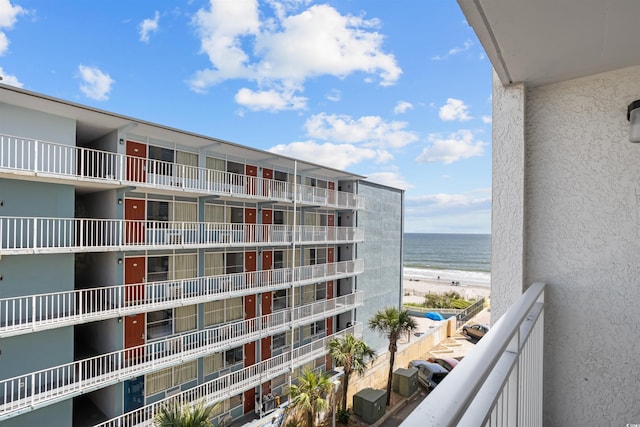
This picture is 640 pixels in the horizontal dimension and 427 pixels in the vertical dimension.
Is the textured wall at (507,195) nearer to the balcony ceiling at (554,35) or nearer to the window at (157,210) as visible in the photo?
the balcony ceiling at (554,35)

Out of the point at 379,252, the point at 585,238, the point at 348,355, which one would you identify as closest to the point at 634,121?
the point at 585,238

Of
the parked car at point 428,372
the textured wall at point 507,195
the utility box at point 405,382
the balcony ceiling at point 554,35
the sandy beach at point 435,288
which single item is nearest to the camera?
the balcony ceiling at point 554,35

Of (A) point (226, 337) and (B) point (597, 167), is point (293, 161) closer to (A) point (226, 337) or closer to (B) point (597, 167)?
(A) point (226, 337)

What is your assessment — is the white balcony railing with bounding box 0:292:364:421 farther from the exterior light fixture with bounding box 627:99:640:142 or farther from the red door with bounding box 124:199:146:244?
the exterior light fixture with bounding box 627:99:640:142

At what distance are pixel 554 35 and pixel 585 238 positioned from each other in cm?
111

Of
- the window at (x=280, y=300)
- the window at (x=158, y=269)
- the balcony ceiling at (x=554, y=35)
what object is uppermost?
the balcony ceiling at (x=554, y=35)

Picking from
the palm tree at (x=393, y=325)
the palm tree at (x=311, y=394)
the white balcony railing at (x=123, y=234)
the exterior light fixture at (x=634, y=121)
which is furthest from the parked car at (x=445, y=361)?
the exterior light fixture at (x=634, y=121)

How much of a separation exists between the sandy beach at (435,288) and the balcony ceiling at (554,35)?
Answer: 91.9 ft

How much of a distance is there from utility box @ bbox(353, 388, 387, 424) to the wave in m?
30.6

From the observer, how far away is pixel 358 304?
14.1 meters

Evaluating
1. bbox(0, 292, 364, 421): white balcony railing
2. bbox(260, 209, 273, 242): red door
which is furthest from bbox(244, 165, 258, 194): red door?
bbox(0, 292, 364, 421): white balcony railing

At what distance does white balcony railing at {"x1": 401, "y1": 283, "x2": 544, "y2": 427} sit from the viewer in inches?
17.2

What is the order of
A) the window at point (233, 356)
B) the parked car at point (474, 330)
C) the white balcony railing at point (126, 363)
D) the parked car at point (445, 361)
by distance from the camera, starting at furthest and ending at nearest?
the parked car at point (474, 330)
the parked car at point (445, 361)
the window at point (233, 356)
the white balcony railing at point (126, 363)

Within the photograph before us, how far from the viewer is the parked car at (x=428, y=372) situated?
11586 millimetres
